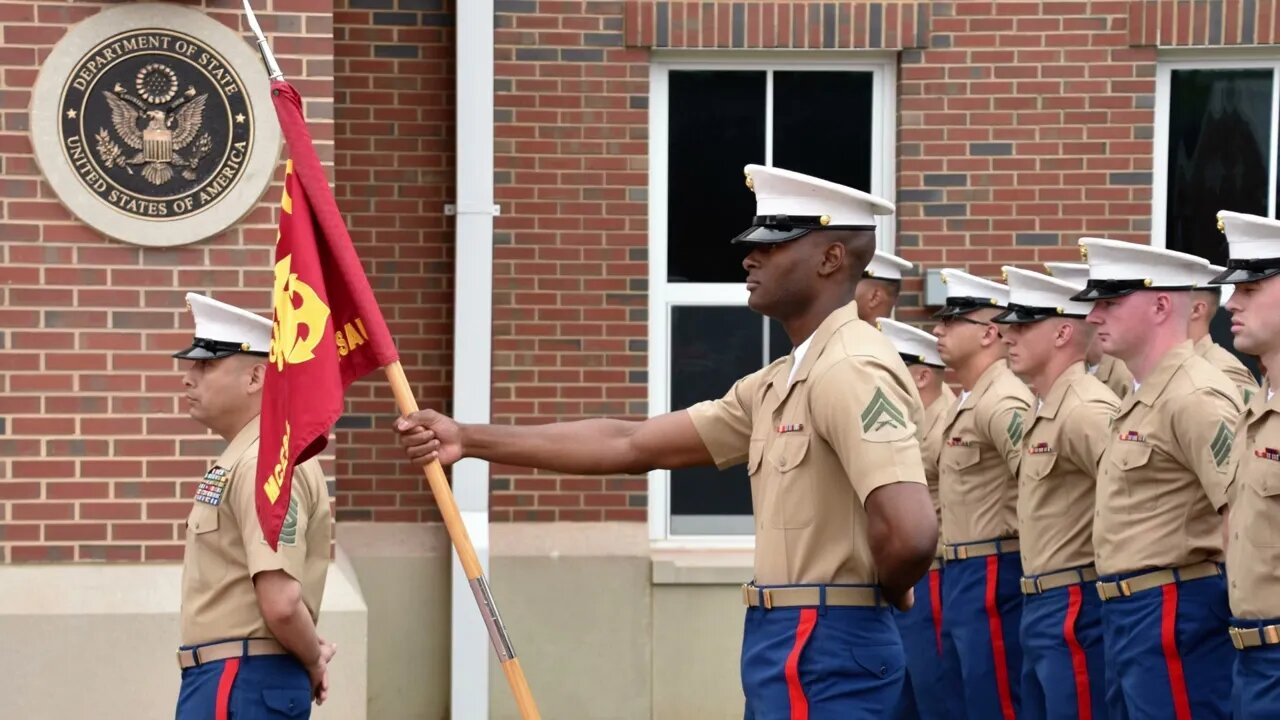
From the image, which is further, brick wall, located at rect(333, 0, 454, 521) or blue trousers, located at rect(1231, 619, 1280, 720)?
brick wall, located at rect(333, 0, 454, 521)

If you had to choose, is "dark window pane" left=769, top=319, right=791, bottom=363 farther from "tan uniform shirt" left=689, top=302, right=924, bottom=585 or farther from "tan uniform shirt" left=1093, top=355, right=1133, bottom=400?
"tan uniform shirt" left=689, top=302, right=924, bottom=585

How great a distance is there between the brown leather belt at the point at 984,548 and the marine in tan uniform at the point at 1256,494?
2.41 m

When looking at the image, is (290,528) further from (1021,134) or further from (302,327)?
(1021,134)

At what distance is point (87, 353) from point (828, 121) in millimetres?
3640

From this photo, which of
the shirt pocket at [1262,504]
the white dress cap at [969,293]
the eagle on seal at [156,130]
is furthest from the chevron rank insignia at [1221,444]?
the eagle on seal at [156,130]

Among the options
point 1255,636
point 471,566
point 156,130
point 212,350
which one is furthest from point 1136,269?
point 156,130

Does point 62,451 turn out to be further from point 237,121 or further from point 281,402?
point 281,402

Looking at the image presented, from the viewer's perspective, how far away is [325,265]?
4305 mm

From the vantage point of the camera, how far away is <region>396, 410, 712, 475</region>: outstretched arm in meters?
4.35

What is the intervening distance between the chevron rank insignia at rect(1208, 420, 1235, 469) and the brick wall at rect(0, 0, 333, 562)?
3430 mm

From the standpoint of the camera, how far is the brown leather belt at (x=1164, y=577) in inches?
210

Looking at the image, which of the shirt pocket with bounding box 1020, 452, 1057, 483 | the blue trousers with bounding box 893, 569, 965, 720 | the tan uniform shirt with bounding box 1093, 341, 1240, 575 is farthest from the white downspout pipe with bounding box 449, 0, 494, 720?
the tan uniform shirt with bounding box 1093, 341, 1240, 575

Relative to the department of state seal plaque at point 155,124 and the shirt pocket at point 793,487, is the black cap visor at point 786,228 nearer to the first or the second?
the shirt pocket at point 793,487

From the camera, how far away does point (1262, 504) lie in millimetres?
4324
